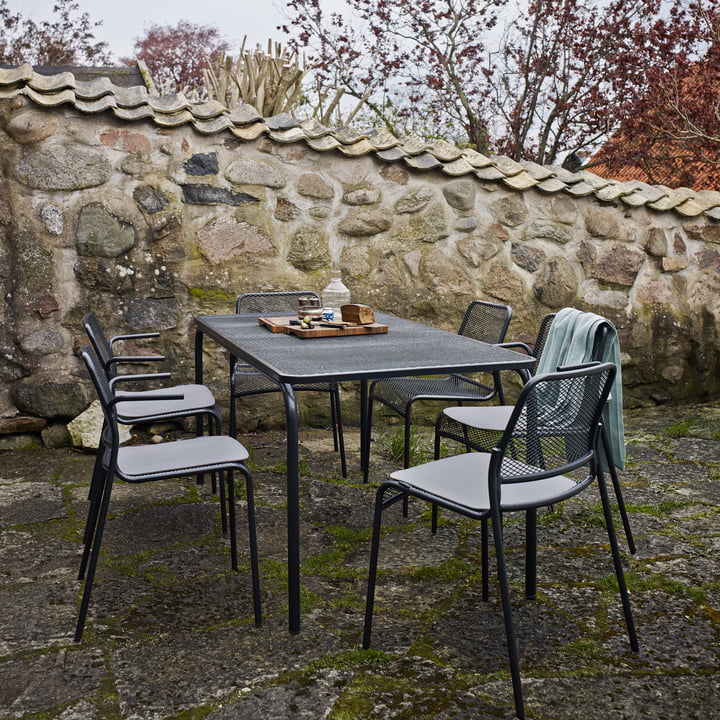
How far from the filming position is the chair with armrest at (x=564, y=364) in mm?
2305

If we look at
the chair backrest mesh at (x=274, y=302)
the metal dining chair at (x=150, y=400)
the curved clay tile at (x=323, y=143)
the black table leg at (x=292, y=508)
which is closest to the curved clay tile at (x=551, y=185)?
the curved clay tile at (x=323, y=143)

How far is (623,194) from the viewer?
4441 millimetres

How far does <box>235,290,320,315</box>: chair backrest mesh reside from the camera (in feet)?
12.3

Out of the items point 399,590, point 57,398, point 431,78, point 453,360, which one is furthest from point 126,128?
point 431,78

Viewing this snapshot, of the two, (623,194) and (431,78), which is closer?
(623,194)

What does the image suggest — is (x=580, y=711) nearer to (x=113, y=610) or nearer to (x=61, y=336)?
(x=113, y=610)

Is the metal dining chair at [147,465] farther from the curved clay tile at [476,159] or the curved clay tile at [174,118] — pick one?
the curved clay tile at [476,159]

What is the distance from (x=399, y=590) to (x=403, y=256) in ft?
7.44

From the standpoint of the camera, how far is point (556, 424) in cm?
188

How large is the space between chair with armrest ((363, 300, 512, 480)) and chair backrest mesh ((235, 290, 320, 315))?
0.65 metres

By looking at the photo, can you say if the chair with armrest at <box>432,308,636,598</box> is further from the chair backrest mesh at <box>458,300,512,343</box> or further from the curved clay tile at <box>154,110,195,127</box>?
the curved clay tile at <box>154,110,195,127</box>

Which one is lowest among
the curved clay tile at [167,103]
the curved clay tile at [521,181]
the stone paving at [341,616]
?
the stone paving at [341,616]

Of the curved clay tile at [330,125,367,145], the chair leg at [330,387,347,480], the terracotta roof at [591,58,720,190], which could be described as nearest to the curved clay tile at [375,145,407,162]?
the curved clay tile at [330,125,367,145]

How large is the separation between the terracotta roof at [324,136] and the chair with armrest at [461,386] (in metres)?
1.23
